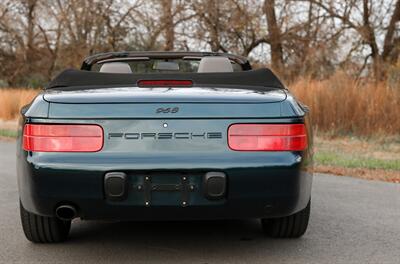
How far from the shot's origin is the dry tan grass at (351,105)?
12648mm

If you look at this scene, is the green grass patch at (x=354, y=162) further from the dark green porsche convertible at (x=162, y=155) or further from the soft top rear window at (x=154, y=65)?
the dark green porsche convertible at (x=162, y=155)

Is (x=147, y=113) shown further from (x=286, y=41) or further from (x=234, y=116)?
(x=286, y=41)

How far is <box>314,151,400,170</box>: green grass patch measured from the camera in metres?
8.05

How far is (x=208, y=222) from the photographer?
4445mm

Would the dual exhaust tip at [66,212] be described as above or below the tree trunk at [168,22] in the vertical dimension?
below

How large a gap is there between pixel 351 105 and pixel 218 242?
992 centimetres

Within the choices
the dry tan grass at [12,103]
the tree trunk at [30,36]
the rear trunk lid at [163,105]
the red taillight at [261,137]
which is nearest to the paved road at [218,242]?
the red taillight at [261,137]

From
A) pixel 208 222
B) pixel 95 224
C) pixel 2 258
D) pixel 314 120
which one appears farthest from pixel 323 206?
pixel 314 120

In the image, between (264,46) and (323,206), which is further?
(264,46)

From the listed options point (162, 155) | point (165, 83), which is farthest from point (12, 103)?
point (162, 155)

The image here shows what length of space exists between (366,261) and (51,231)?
1935 mm

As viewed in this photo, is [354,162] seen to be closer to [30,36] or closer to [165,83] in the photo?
[165,83]

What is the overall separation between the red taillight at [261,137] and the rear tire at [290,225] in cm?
71

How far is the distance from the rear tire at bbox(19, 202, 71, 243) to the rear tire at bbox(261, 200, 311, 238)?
1382mm
